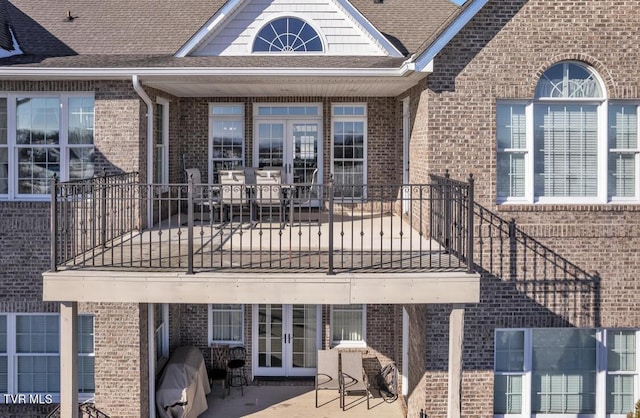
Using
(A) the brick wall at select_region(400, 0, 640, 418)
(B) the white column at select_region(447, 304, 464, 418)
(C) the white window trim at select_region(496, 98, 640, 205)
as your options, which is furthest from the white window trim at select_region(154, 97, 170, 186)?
(B) the white column at select_region(447, 304, 464, 418)

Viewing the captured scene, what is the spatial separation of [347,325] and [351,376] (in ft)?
4.11

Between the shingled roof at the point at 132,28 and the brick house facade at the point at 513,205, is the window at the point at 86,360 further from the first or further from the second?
the shingled roof at the point at 132,28

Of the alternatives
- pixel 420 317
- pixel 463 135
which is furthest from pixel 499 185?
pixel 420 317

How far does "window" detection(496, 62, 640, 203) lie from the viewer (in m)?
10.4

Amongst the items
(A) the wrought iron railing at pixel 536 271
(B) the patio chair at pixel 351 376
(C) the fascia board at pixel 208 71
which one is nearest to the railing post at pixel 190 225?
(C) the fascia board at pixel 208 71

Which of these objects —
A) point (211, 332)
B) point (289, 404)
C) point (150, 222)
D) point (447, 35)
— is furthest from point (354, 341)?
point (447, 35)

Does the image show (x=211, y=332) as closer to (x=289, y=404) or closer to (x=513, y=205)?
(x=289, y=404)

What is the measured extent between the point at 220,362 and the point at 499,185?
684 centimetres

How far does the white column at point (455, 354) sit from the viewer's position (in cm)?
827

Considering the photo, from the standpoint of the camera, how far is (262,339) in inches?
544

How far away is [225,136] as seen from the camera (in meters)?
13.9

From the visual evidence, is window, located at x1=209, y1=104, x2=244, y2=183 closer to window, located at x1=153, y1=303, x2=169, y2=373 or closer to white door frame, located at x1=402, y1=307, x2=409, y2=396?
window, located at x1=153, y1=303, x2=169, y2=373

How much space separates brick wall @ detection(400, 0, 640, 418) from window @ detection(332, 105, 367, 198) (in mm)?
3559

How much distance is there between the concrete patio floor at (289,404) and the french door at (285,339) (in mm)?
478
